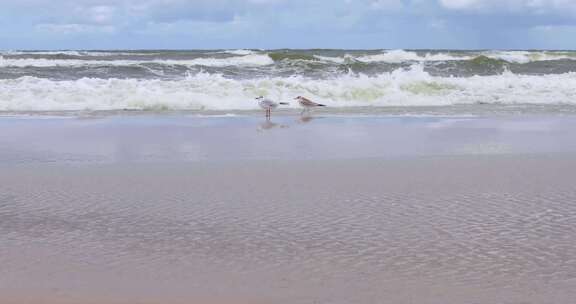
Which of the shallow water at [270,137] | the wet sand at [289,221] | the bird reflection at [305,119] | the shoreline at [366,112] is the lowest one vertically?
the shoreline at [366,112]

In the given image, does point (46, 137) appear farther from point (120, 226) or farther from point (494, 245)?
point (494, 245)

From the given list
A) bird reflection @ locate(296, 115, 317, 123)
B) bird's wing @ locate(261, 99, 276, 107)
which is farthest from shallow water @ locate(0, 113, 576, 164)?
bird's wing @ locate(261, 99, 276, 107)

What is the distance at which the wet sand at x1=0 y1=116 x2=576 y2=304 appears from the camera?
4047 millimetres

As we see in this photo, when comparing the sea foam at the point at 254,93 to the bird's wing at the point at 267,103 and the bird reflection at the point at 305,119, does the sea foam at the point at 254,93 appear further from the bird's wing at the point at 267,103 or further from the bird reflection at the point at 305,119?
the bird reflection at the point at 305,119

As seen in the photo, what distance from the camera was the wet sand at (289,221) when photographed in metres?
4.05

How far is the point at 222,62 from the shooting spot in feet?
116

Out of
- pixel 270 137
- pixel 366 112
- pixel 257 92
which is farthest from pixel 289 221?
pixel 257 92

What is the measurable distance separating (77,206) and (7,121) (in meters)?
8.10

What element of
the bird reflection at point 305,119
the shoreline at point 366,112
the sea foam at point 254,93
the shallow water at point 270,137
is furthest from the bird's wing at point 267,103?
the sea foam at point 254,93

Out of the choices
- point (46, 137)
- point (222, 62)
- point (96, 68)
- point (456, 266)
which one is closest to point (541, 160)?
point (456, 266)

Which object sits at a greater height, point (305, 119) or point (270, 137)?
point (270, 137)

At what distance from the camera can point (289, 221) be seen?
5.52 meters

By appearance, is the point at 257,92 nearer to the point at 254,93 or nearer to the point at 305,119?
the point at 254,93

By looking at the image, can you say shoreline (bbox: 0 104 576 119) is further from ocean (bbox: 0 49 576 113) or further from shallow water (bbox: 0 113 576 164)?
shallow water (bbox: 0 113 576 164)
